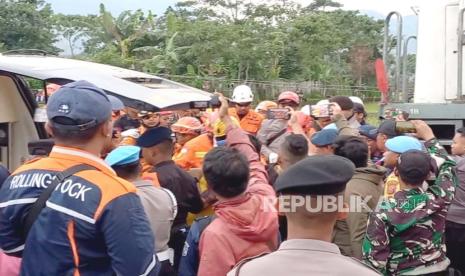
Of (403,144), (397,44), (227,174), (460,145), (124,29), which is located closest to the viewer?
(227,174)

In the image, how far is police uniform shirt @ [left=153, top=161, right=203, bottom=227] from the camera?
4.07 meters

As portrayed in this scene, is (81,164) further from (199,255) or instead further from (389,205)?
(389,205)

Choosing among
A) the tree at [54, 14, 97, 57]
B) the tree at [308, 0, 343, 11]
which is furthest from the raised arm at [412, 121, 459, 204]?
the tree at [308, 0, 343, 11]

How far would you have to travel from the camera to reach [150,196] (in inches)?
140

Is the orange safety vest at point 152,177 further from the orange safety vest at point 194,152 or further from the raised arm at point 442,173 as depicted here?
the raised arm at point 442,173

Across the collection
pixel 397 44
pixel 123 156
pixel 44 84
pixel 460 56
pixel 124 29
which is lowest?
pixel 123 156

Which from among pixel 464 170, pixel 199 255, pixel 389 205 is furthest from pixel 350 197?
pixel 464 170

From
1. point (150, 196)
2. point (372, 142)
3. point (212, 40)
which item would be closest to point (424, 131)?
point (372, 142)

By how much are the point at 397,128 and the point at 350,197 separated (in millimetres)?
1553

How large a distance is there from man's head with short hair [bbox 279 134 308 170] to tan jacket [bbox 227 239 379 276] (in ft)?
7.35

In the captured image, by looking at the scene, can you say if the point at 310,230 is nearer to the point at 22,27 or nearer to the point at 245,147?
the point at 245,147

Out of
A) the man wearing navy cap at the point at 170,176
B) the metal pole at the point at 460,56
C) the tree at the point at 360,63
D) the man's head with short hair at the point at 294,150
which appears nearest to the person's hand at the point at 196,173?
the man wearing navy cap at the point at 170,176

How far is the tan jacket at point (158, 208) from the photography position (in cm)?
354

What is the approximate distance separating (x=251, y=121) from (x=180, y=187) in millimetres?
3516
